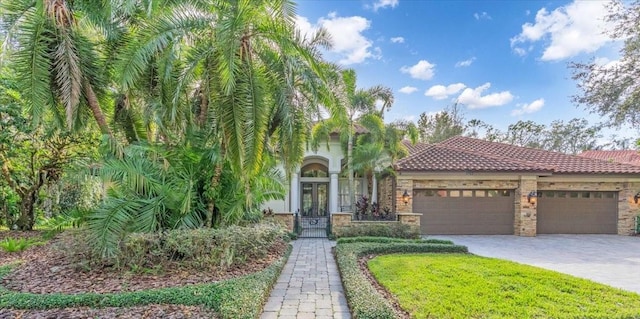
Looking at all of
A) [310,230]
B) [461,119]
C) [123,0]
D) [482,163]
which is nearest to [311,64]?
[123,0]

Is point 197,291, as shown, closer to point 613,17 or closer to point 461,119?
point 613,17

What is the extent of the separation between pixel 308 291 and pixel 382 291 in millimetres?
1437

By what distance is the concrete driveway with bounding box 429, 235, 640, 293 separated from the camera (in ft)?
26.8

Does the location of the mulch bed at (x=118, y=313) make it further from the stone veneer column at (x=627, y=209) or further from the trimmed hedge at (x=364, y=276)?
the stone veneer column at (x=627, y=209)

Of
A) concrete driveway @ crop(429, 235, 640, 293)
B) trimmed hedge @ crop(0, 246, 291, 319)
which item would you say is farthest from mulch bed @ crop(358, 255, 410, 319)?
concrete driveway @ crop(429, 235, 640, 293)

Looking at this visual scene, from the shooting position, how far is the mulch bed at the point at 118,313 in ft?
15.6

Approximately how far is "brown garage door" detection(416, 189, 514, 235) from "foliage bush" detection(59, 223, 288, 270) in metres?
10.0

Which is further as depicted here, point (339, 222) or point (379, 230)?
point (339, 222)

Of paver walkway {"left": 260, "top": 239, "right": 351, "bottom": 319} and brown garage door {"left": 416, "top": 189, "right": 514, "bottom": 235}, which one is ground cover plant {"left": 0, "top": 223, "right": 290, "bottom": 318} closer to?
paver walkway {"left": 260, "top": 239, "right": 351, "bottom": 319}

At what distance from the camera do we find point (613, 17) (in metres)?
15.9

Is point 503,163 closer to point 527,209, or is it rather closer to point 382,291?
point 527,209

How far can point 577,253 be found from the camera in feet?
35.7

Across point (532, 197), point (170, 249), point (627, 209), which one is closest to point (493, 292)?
point (170, 249)

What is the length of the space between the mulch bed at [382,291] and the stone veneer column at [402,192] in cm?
582
